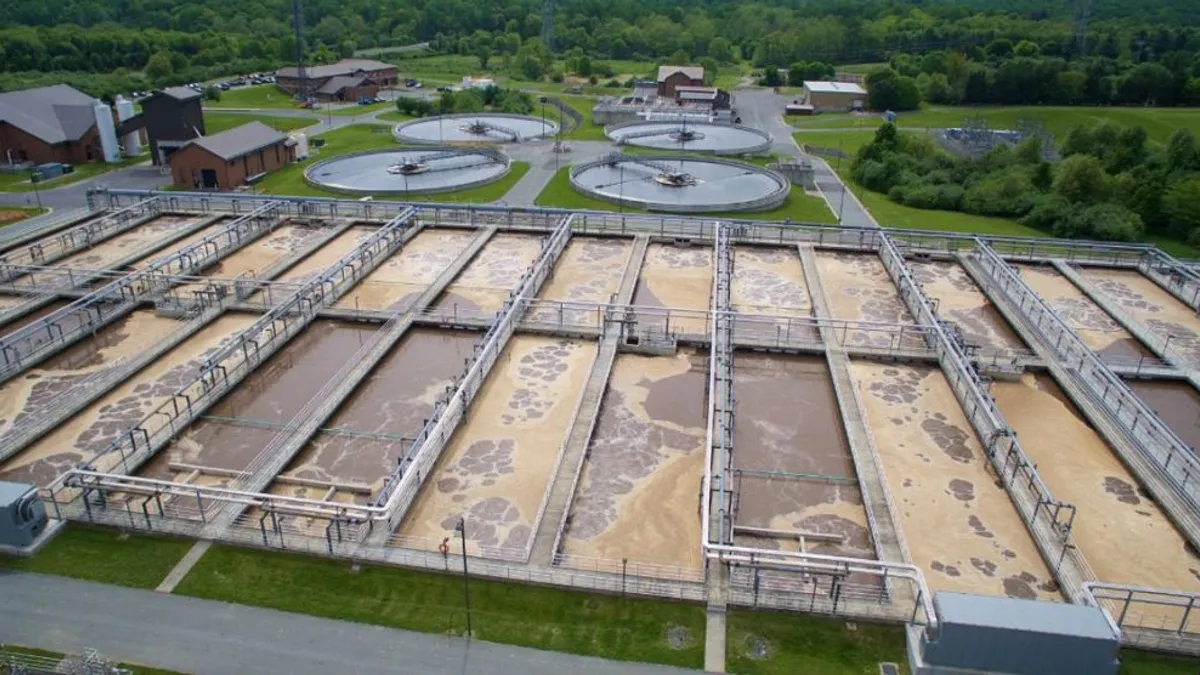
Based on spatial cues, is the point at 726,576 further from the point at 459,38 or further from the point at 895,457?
the point at 459,38

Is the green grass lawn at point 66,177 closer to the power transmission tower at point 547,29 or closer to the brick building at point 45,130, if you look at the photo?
the brick building at point 45,130

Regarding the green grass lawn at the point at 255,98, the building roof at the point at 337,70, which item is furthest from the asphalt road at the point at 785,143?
the green grass lawn at the point at 255,98

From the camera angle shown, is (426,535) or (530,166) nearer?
(426,535)

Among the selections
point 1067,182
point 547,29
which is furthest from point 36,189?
point 547,29

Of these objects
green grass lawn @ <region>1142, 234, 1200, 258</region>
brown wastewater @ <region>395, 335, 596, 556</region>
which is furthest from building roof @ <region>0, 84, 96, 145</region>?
green grass lawn @ <region>1142, 234, 1200, 258</region>

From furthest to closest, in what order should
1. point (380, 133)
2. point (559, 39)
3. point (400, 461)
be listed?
point (559, 39) → point (380, 133) → point (400, 461)

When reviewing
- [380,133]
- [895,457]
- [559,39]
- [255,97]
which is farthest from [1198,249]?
[559,39]

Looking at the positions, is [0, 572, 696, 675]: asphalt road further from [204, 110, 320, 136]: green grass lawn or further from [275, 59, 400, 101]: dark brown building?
[275, 59, 400, 101]: dark brown building
